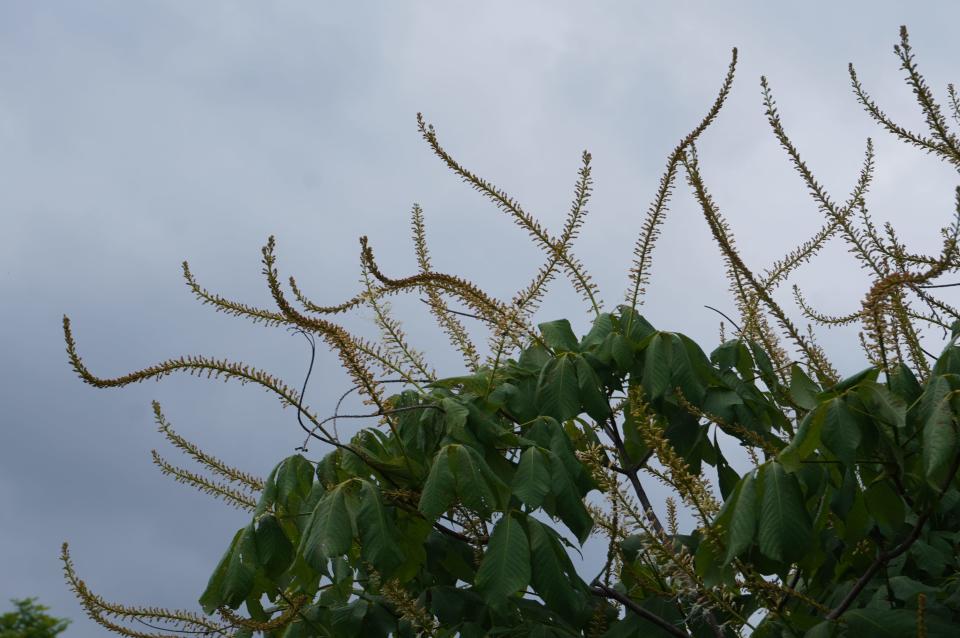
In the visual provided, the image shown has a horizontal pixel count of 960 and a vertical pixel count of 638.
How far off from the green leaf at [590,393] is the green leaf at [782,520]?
72cm

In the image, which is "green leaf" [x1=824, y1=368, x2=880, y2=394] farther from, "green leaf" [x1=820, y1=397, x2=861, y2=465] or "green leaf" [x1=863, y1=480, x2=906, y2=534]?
"green leaf" [x1=863, y1=480, x2=906, y2=534]

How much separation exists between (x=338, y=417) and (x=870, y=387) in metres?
1.47

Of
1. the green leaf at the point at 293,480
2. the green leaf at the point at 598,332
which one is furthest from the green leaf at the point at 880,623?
the green leaf at the point at 293,480

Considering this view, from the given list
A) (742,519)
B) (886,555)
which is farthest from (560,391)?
(886,555)

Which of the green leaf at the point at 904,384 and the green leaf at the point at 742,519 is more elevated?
the green leaf at the point at 904,384

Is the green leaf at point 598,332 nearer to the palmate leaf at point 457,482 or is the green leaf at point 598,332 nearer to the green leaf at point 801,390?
the green leaf at point 801,390

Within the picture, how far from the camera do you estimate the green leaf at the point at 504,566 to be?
2.76 m

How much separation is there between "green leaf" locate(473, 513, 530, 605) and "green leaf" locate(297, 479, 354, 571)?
0.36 m

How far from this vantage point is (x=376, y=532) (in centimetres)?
281

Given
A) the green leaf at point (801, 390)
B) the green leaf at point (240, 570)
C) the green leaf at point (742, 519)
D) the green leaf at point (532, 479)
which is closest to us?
the green leaf at point (742, 519)

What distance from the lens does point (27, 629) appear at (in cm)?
385

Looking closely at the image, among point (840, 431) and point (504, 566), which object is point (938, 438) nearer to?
point (840, 431)

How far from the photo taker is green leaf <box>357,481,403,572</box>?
279cm

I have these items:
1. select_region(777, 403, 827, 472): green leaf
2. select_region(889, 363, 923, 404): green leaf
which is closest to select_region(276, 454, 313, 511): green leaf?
select_region(777, 403, 827, 472): green leaf
